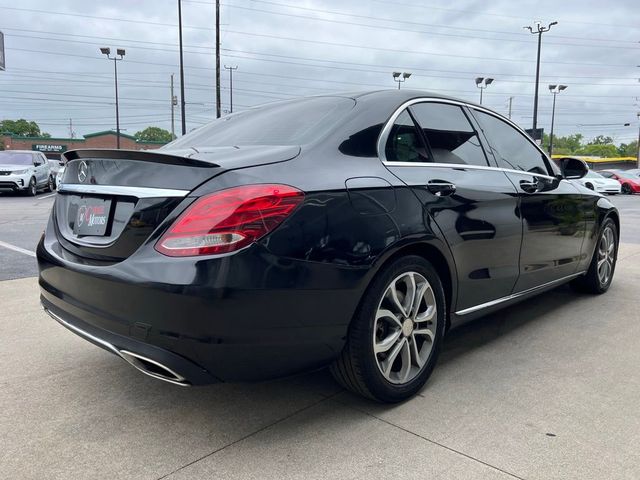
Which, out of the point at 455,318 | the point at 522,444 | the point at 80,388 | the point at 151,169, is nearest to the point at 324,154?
the point at 151,169

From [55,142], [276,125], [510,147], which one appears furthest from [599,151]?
[276,125]

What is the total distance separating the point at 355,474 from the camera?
209 cm

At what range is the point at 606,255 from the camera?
196 inches

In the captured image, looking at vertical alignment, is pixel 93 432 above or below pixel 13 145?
below

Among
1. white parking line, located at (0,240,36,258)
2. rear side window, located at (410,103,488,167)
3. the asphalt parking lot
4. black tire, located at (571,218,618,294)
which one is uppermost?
rear side window, located at (410,103,488,167)

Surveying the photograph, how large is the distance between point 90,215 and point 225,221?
799 millimetres

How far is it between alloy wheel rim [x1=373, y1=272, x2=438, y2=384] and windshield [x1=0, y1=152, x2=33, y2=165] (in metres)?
18.2

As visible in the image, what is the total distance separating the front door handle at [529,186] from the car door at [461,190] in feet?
0.55

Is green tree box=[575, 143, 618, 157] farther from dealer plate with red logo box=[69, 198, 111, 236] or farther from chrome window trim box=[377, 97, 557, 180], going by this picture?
dealer plate with red logo box=[69, 198, 111, 236]

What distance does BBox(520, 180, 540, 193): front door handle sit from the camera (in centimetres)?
356

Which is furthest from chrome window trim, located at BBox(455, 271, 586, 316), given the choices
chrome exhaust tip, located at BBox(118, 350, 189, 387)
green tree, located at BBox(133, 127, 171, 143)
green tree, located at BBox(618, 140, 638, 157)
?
green tree, located at BBox(618, 140, 638, 157)

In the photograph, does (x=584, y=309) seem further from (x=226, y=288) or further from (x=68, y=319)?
(x=68, y=319)

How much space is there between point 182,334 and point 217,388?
0.97 meters

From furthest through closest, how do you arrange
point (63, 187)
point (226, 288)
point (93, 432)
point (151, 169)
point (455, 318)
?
point (455, 318)
point (63, 187)
point (93, 432)
point (151, 169)
point (226, 288)
